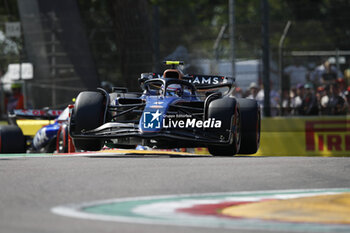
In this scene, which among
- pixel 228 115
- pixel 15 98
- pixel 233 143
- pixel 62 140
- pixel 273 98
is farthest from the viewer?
pixel 15 98

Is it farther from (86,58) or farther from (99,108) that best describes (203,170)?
(86,58)

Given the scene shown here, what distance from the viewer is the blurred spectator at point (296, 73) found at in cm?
1493

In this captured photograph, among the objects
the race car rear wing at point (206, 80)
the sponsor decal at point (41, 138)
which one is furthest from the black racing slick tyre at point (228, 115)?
the sponsor decal at point (41, 138)

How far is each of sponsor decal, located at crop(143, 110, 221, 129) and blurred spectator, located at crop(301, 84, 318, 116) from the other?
5.03 meters

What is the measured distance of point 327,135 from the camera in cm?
1468

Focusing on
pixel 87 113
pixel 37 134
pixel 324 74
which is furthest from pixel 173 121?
pixel 324 74

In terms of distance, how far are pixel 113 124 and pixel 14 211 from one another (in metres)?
5.23

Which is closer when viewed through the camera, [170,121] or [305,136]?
[170,121]

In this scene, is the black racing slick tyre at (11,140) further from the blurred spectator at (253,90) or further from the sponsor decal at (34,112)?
the blurred spectator at (253,90)

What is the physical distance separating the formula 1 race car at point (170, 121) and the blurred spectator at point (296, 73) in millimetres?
3861

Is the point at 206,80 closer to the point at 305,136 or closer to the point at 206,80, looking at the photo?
the point at 206,80

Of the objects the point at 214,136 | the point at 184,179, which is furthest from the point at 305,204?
the point at 214,136

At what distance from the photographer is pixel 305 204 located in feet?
18.5

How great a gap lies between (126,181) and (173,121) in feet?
11.1
